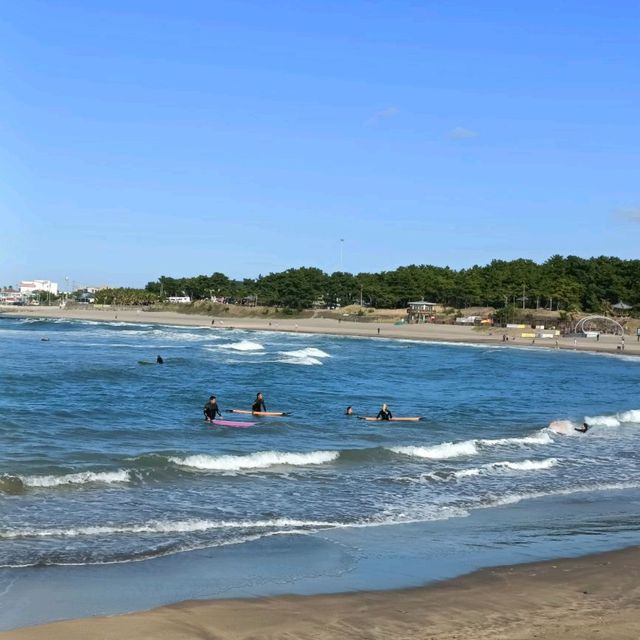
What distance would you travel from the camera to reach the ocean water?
457 inches

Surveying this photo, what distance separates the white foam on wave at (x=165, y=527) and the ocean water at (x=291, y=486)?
0.05m

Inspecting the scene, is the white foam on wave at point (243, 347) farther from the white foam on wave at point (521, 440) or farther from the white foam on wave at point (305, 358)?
the white foam on wave at point (521, 440)

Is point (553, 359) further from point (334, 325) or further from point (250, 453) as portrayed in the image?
point (334, 325)

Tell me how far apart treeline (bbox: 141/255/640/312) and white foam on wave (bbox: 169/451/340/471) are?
11827 cm

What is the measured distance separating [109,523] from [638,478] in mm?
12828

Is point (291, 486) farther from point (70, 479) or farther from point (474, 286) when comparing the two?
point (474, 286)

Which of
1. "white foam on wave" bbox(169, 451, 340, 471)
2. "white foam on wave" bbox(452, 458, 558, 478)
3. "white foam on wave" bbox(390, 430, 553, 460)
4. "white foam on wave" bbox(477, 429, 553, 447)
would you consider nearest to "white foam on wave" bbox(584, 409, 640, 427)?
"white foam on wave" bbox(477, 429, 553, 447)

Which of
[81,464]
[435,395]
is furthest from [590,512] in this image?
[435,395]

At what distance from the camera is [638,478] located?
65.1ft

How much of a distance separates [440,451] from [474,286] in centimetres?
13123

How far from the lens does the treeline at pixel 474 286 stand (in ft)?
444

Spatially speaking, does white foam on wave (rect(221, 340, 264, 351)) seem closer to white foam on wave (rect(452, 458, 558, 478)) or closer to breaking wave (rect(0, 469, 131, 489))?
white foam on wave (rect(452, 458, 558, 478))

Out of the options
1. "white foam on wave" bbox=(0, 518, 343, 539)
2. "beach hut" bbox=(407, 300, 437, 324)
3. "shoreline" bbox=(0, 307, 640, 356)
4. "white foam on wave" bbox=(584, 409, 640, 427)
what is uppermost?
"beach hut" bbox=(407, 300, 437, 324)

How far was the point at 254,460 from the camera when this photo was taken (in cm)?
→ 2038
